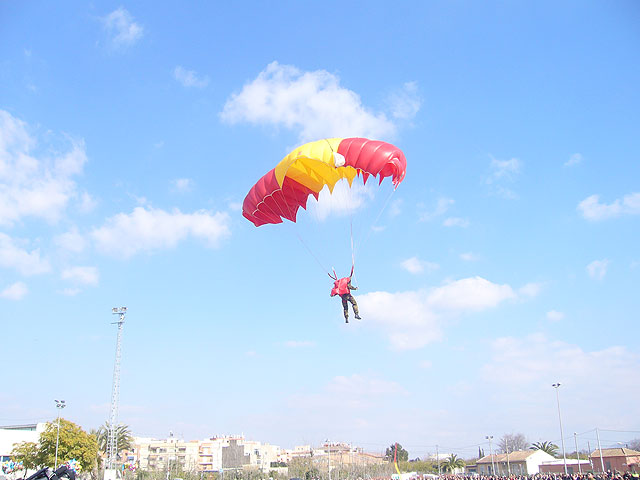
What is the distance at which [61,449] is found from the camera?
37.9 m

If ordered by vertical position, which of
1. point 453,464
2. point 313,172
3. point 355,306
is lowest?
point 453,464

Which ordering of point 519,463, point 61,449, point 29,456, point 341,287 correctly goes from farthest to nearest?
Answer: point 519,463, point 29,456, point 61,449, point 341,287

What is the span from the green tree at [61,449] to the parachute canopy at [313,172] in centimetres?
2749

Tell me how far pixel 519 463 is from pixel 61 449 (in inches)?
1984

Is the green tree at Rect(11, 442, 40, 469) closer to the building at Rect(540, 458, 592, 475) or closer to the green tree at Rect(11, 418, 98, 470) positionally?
the green tree at Rect(11, 418, 98, 470)

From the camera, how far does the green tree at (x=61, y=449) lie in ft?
125

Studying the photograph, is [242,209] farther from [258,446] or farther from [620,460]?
[258,446]

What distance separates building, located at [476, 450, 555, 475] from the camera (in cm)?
6312

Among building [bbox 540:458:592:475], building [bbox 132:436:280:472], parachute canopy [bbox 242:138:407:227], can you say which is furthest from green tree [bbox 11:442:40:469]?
building [bbox 540:458:592:475]

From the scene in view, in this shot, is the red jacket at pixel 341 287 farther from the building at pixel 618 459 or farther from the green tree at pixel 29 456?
the building at pixel 618 459

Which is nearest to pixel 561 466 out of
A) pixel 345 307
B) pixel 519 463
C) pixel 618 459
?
pixel 519 463

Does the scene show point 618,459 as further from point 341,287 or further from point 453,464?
point 341,287

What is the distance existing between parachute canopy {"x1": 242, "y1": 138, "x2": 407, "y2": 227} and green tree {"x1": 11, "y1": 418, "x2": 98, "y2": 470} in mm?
27494

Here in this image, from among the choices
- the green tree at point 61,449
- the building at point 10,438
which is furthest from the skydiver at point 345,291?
the building at point 10,438
